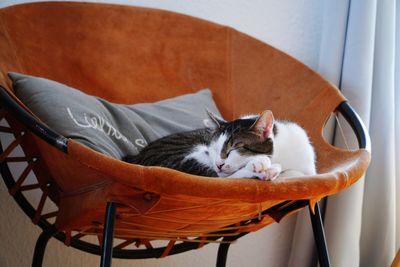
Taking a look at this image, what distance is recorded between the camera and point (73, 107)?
931 mm

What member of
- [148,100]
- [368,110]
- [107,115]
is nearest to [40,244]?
[107,115]

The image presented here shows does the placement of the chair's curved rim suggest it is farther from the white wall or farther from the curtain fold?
the curtain fold

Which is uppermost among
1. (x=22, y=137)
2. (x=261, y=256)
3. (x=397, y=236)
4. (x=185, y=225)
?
(x=22, y=137)

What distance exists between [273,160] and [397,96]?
2.42 ft

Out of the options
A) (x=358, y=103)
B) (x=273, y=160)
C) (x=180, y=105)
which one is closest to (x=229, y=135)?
(x=273, y=160)

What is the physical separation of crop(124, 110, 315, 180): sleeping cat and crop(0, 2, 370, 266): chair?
0.28 ft

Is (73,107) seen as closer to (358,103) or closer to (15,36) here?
(15,36)

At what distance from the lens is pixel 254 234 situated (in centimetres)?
159

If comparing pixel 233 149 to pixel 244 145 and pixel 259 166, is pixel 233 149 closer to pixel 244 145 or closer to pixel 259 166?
pixel 244 145

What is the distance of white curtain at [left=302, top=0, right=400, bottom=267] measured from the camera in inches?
53.4

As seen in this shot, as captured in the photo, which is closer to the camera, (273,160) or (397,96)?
(273,160)

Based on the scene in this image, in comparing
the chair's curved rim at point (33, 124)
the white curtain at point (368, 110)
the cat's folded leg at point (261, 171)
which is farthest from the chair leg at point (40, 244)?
the white curtain at point (368, 110)

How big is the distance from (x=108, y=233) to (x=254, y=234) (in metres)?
0.97

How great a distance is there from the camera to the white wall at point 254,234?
4.14 feet
